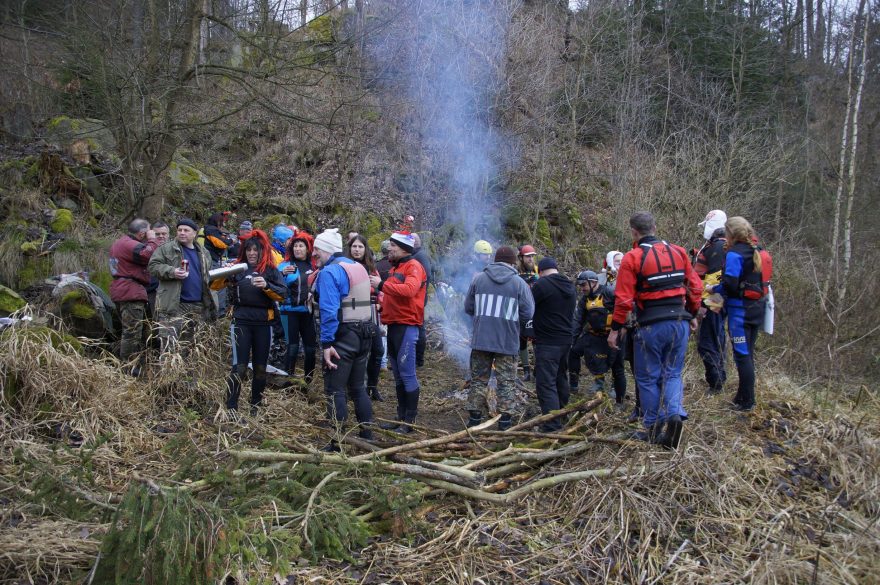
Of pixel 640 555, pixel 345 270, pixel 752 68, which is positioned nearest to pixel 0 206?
pixel 345 270

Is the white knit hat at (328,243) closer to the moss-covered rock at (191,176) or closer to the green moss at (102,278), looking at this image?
the green moss at (102,278)

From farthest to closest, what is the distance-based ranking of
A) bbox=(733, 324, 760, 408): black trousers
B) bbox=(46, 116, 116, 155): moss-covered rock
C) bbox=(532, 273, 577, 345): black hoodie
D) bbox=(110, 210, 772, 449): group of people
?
bbox=(46, 116, 116, 155): moss-covered rock < bbox=(532, 273, 577, 345): black hoodie < bbox=(733, 324, 760, 408): black trousers < bbox=(110, 210, 772, 449): group of people

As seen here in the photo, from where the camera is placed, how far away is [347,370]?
5.32 metres

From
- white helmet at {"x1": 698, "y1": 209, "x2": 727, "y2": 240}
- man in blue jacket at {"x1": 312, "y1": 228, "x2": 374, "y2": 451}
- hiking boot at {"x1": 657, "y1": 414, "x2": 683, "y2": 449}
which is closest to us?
hiking boot at {"x1": 657, "y1": 414, "x2": 683, "y2": 449}

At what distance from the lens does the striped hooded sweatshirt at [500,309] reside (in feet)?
19.6

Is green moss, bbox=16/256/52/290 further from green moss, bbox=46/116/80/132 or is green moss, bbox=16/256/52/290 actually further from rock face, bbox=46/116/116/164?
green moss, bbox=46/116/80/132

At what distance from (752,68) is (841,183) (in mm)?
10803

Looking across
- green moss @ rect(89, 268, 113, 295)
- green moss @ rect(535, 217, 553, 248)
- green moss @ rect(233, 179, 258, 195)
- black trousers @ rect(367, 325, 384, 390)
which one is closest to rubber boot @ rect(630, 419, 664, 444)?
black trousers @ rect(367, 325, 384, 390)

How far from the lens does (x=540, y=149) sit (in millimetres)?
15875

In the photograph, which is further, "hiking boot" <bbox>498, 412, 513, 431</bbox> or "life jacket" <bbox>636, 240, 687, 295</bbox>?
"hiking boot" <bbox>498, 412, 513, 431</bbox>

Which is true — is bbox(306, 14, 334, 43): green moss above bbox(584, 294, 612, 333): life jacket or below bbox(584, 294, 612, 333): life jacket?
above

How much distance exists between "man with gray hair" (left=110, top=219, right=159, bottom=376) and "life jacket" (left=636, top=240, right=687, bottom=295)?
517cm

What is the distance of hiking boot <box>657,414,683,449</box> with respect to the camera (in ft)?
15.5

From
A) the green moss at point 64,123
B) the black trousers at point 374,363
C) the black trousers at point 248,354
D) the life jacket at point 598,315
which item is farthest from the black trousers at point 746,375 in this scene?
the green moss at point 64,123
